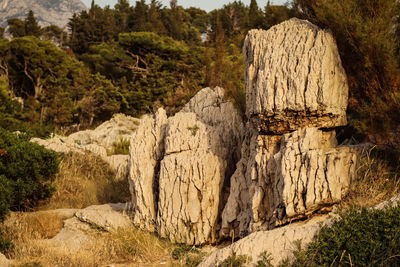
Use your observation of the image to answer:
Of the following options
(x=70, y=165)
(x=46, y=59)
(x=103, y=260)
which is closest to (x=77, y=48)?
(x=46, y=59)

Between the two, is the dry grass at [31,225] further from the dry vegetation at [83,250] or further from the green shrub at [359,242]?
the green shrub at [359,242]

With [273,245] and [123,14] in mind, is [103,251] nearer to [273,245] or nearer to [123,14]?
[273,245]

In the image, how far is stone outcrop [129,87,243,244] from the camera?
21.3 ft

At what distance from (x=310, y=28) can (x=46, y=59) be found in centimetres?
2157

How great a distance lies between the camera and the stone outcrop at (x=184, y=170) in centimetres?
648

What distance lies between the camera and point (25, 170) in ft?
25.9

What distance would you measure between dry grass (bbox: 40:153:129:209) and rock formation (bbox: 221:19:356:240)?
14.5 ft

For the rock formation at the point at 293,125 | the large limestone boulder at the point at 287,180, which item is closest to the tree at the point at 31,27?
the rock formation at the point at 293,125

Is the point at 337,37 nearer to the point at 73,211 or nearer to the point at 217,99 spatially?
the point at 217,99

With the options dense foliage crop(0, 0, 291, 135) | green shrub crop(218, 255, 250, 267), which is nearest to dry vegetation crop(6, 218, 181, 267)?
green shrub crop(218, 255, 250, 267)

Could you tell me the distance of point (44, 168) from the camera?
8.28 m

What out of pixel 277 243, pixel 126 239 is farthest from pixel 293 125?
pixel 126 239

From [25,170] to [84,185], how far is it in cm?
198

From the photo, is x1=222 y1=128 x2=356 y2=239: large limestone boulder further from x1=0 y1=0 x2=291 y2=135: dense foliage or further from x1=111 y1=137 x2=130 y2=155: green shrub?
x1=0 y1=0 x2=291 y2=135: dense foliage
